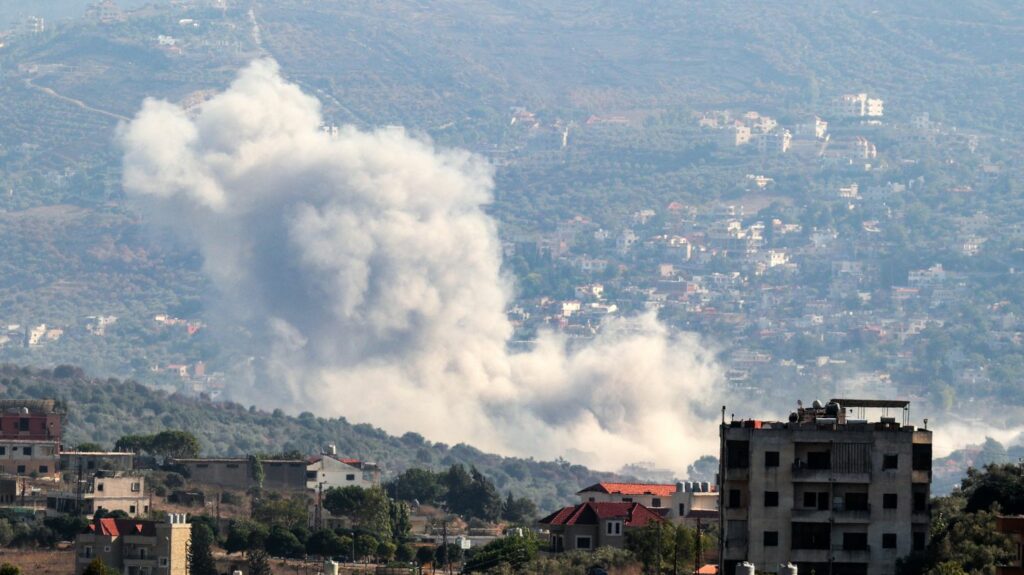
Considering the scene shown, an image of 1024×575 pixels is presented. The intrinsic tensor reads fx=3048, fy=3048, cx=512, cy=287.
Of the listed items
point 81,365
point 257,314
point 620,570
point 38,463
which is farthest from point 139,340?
point 620,570

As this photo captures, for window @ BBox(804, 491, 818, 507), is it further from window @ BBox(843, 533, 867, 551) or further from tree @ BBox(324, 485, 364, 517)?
tree @ BBox(324, 485, 364, 517)

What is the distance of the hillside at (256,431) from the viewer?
13962 cm

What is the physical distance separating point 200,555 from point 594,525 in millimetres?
9740

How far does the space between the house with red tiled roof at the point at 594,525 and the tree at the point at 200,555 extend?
26.6 ft

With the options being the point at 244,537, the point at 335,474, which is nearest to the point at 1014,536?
the point at 244,537

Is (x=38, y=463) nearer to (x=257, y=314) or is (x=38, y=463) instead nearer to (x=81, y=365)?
(x=257, y=314)

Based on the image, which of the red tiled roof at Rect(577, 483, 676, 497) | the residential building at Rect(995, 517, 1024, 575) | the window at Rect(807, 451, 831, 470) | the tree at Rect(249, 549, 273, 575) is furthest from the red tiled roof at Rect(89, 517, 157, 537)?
the residential building at Rect(995, 517, 1024, 575)

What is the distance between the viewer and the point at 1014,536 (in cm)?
4669

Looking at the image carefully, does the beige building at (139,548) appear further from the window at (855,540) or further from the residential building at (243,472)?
the window at (855,540)

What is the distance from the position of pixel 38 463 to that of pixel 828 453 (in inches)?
2261

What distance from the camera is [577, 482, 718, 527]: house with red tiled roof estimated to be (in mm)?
75375

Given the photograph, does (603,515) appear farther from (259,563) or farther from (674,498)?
(259,563)

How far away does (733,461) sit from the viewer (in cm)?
4875

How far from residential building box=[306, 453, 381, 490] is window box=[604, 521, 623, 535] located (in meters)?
34.0
